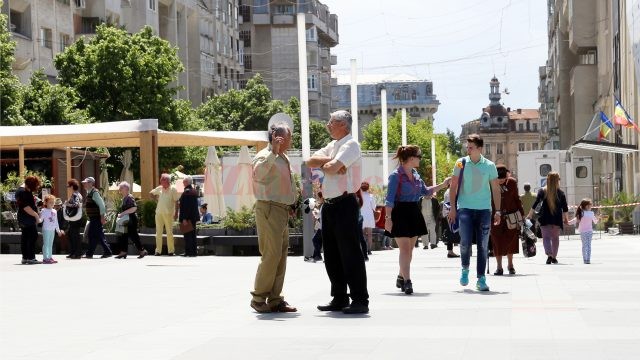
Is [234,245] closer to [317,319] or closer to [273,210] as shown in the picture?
[273,210]

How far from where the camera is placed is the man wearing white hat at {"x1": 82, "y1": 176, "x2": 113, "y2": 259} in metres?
25.0

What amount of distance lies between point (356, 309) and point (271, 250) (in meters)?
0.99

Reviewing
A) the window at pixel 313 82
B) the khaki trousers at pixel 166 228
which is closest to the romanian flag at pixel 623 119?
the khaki trousers at pixel 166 228

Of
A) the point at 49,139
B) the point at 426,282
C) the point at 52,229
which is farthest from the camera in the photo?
the point at 49,139

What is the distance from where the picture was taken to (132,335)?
382 inches

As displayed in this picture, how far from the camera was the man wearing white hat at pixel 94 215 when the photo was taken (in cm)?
2497

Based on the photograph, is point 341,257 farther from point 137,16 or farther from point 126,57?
point 137,16

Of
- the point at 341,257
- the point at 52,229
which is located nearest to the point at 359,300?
the point at 341,257

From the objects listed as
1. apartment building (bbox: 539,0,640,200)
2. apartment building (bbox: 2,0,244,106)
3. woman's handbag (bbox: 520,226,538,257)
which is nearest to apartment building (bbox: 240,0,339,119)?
apartment building (bbox: 2,0,244,106)

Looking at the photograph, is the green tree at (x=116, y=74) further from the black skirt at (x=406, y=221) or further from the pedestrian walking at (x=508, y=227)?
the black skirt at (x=406, y=221)

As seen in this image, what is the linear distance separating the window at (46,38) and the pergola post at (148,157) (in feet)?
118

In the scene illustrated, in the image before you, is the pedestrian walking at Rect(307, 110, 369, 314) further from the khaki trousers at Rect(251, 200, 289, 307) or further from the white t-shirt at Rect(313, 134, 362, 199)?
the khaki trousers at Rect(251, 200, 289, 307)

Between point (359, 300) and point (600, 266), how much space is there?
29.4ft

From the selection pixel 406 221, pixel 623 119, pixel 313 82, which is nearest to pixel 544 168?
pixel 623 119
